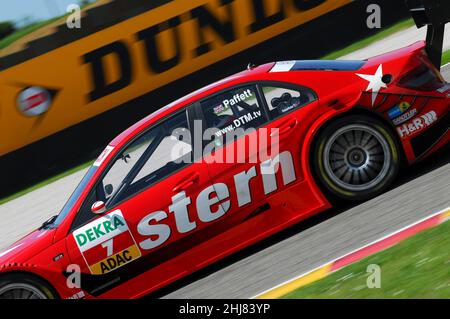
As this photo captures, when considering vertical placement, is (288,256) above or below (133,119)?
below

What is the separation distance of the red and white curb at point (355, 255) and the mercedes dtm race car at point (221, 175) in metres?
0.90

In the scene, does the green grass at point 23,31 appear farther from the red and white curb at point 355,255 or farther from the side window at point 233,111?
the red and white curb at point 355,255

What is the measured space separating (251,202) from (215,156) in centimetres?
50

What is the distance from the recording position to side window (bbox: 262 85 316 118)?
283 inches

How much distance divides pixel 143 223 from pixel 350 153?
1864mm

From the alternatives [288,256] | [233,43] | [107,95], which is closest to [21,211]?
[107,95]

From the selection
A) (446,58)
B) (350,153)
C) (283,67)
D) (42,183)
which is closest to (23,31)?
(42,183)

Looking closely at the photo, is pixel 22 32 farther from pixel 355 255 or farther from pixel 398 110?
pixel 355 255

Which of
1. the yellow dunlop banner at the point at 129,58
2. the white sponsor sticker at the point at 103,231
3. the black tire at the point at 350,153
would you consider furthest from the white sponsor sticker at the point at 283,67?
the yellow dunlop banner at the point at 129,58

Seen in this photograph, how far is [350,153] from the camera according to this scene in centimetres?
706

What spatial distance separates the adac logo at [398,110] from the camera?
713cm

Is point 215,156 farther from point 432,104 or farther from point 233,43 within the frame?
point 233,43

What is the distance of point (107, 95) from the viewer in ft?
48.2

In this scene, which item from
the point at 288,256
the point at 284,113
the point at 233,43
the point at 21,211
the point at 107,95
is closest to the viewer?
the point at 288,256
